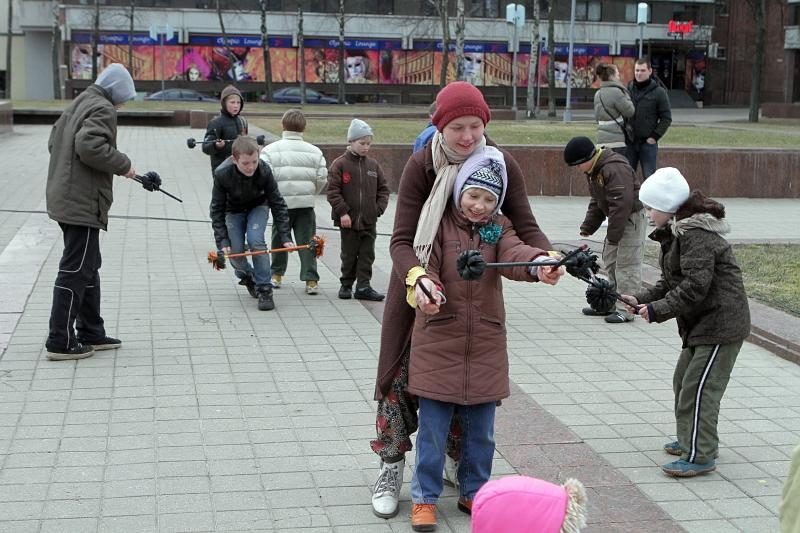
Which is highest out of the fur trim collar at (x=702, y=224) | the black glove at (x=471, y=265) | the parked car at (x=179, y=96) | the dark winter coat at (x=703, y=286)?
the parked car at (x=179, y=96)

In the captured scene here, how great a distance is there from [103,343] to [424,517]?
3.55 m

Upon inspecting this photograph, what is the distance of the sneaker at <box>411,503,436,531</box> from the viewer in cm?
436

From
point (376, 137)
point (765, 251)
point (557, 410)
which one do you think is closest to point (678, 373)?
point (557, 410)

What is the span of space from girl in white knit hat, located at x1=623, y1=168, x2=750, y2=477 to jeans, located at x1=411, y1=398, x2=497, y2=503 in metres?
1.00

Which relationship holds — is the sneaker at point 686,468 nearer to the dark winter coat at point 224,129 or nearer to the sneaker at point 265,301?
the sneaker at point 265,301

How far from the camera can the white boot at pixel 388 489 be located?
4.53 metres

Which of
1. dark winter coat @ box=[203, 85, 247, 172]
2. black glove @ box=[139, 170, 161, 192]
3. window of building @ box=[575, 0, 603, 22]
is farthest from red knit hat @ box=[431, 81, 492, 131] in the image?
window of building @ box=[575, 0, 603, 22]

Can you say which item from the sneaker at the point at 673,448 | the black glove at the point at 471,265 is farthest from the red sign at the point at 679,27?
the black glove at the point at 471,265

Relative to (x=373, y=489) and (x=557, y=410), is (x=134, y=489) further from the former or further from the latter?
(x=557, y=410)

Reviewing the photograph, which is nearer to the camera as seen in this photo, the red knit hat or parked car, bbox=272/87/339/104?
the red knit hat

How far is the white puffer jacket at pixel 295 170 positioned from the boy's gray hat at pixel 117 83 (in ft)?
7.86

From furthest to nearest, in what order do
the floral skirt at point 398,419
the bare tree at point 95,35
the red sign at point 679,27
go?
1. the red sign at point 679,27
2. the bare tree at point 95,35
3. the floral skirt at point 398,419

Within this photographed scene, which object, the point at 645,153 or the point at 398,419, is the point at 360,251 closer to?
the point at 398,419

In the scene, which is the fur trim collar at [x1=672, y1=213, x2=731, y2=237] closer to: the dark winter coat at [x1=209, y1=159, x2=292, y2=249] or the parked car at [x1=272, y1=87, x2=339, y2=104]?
the dark winter coat at [x1=209, y1=159, x2=292, y2=249]
